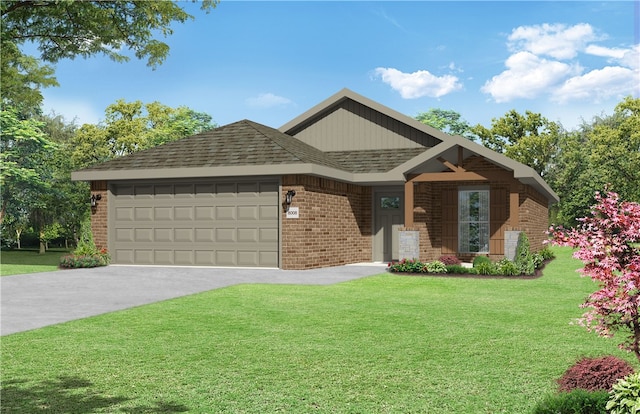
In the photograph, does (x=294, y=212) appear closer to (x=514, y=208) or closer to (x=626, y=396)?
(x=514, y=208)

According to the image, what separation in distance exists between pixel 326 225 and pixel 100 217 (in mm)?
8284

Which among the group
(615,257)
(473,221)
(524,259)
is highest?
(473,221)

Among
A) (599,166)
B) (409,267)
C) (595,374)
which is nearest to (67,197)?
(409,267)

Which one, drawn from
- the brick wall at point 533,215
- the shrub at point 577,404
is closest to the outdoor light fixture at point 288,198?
the brick wall at point 533,215

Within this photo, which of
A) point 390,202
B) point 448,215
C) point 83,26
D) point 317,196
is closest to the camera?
point 83,26

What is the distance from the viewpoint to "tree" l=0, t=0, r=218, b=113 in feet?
35.1

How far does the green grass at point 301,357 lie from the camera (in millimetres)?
5949

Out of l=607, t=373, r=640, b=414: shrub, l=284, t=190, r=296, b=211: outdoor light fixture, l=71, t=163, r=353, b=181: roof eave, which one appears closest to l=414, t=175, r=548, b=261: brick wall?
l=71, t=163, r=353, b=181: roof eave

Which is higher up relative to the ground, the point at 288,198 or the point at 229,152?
the point at 229,152

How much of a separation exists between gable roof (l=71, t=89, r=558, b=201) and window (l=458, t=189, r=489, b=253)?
1.66m

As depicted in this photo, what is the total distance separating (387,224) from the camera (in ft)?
80.3

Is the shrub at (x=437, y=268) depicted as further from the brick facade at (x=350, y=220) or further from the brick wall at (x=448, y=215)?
the brick wall at (x=448, y=215)

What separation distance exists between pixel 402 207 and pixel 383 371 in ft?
56.7

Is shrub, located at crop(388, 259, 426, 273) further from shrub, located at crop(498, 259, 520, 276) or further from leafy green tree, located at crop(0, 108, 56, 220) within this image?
leafy green tree, located at crop(0, 108, 56, 220)
